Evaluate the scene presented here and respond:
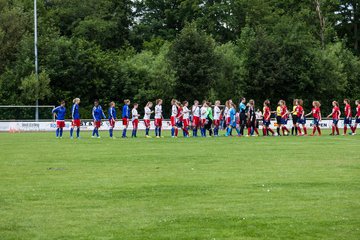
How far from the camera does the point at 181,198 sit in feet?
43.7

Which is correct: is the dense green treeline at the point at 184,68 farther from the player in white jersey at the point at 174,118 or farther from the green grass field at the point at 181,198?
the green grass field at the point at 181,198

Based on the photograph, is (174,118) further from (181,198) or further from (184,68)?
(181,198)

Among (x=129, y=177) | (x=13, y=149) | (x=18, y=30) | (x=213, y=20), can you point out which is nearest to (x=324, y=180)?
(x=129, y=177)

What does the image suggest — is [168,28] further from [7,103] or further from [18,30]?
[7,103]

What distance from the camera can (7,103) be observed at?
57844 millimetres

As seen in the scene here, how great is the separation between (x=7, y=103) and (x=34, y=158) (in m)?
36.1

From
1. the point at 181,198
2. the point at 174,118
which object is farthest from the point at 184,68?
the point at 181,198

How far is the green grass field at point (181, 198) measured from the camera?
33.8ft

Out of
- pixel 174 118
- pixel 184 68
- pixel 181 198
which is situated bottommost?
pixel 181 198

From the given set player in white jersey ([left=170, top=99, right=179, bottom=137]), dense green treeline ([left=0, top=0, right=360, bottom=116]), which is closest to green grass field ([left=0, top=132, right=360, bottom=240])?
player in white jersey ([left=170, top=99, right=179, bottom=137])

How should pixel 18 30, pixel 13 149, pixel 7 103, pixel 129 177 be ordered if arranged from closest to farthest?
pixel 129 177, pixel 13 149, pixel 7 103, pixel 18 30

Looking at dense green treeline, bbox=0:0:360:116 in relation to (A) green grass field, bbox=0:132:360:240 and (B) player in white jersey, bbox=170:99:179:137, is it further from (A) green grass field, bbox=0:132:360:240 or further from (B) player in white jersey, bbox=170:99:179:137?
(A) green grass field, bbox=0:132:360:240

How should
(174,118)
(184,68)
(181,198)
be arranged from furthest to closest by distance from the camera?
(184,68), (174,118), (181,198)

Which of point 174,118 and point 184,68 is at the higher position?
point 184,68
